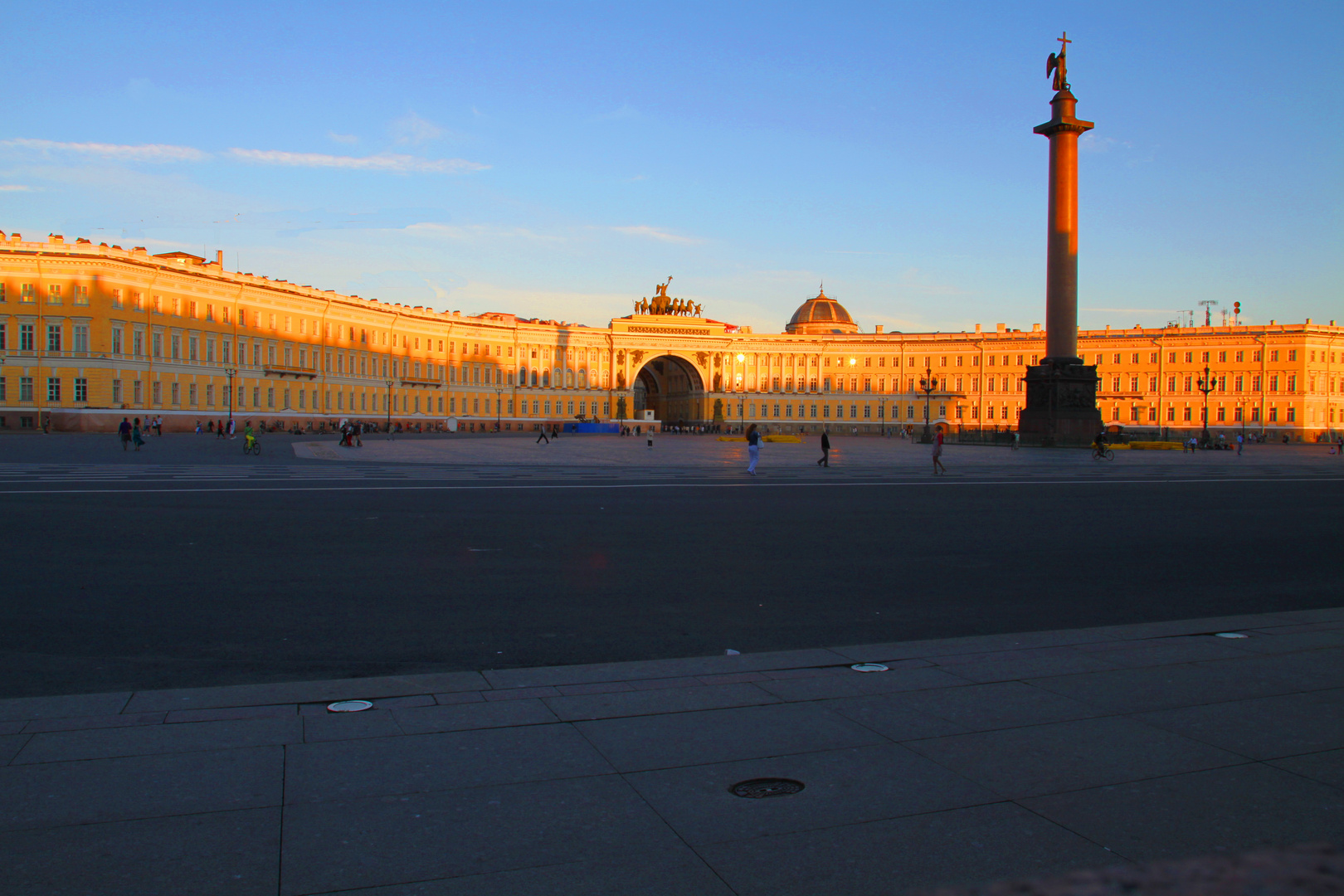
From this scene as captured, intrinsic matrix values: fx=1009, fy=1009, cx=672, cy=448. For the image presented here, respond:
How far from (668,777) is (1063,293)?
53672 mm

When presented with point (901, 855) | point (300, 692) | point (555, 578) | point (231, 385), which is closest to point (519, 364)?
point (231, 385)

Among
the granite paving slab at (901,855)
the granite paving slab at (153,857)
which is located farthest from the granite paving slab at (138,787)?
the granite paving slab at (901,855)

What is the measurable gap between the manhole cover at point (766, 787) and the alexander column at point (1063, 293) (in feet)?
172

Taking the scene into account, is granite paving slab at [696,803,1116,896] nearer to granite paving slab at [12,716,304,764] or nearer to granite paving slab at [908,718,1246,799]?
granite paving slab at [908,718,1246,799]

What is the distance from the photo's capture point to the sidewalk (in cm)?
352

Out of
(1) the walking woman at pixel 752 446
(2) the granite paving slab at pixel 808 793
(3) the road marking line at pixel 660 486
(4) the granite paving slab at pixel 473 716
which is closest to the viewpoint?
(2) the granite paving slab at pixel 808 793

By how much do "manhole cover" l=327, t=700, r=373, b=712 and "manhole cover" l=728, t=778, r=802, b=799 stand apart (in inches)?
91.1

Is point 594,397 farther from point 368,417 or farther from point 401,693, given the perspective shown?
point 401,693

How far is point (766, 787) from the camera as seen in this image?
4.34 meters

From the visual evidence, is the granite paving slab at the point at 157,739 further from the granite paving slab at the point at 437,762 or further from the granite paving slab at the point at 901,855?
the granite paving slab at the point at 901,855

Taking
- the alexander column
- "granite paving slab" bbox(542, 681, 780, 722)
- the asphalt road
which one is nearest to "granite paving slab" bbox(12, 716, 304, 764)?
the asphalt road

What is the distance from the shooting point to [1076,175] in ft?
174

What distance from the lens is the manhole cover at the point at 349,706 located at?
18.1ft

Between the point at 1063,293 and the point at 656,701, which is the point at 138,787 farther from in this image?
the point at 1063,293
